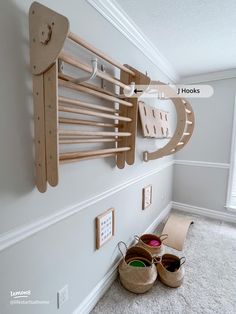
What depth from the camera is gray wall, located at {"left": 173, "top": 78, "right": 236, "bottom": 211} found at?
272 cm

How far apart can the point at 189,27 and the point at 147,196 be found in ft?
5.52

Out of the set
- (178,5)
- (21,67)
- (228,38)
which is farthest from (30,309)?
(228,38)

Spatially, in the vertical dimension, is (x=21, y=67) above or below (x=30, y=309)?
above

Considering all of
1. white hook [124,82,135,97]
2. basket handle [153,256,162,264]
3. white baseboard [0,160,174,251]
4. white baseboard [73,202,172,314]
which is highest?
white hook [124,82,135,97]

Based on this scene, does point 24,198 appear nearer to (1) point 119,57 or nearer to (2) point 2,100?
(2) point 2,100

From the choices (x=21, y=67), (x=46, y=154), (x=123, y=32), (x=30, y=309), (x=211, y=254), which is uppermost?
(x=123, y=32)

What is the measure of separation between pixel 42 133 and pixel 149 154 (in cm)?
135

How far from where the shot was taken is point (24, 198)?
2.80 ft

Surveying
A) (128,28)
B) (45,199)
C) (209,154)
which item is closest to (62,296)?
(45,199)

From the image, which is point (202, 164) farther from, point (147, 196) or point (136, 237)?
point (136, 237)

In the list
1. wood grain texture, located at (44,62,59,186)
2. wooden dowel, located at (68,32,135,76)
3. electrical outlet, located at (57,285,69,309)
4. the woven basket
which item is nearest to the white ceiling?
wooden dowel, located at (68,32,135,76)

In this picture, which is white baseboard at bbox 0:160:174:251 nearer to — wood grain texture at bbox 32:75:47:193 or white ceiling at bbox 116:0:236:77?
wood grain texture at bbox 32:75:47:193

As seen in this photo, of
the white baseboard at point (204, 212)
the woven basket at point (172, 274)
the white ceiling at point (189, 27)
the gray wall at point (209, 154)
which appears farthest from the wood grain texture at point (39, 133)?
the white baseboard at point (204, 212)

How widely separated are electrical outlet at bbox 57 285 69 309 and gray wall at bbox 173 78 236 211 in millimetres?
2505
